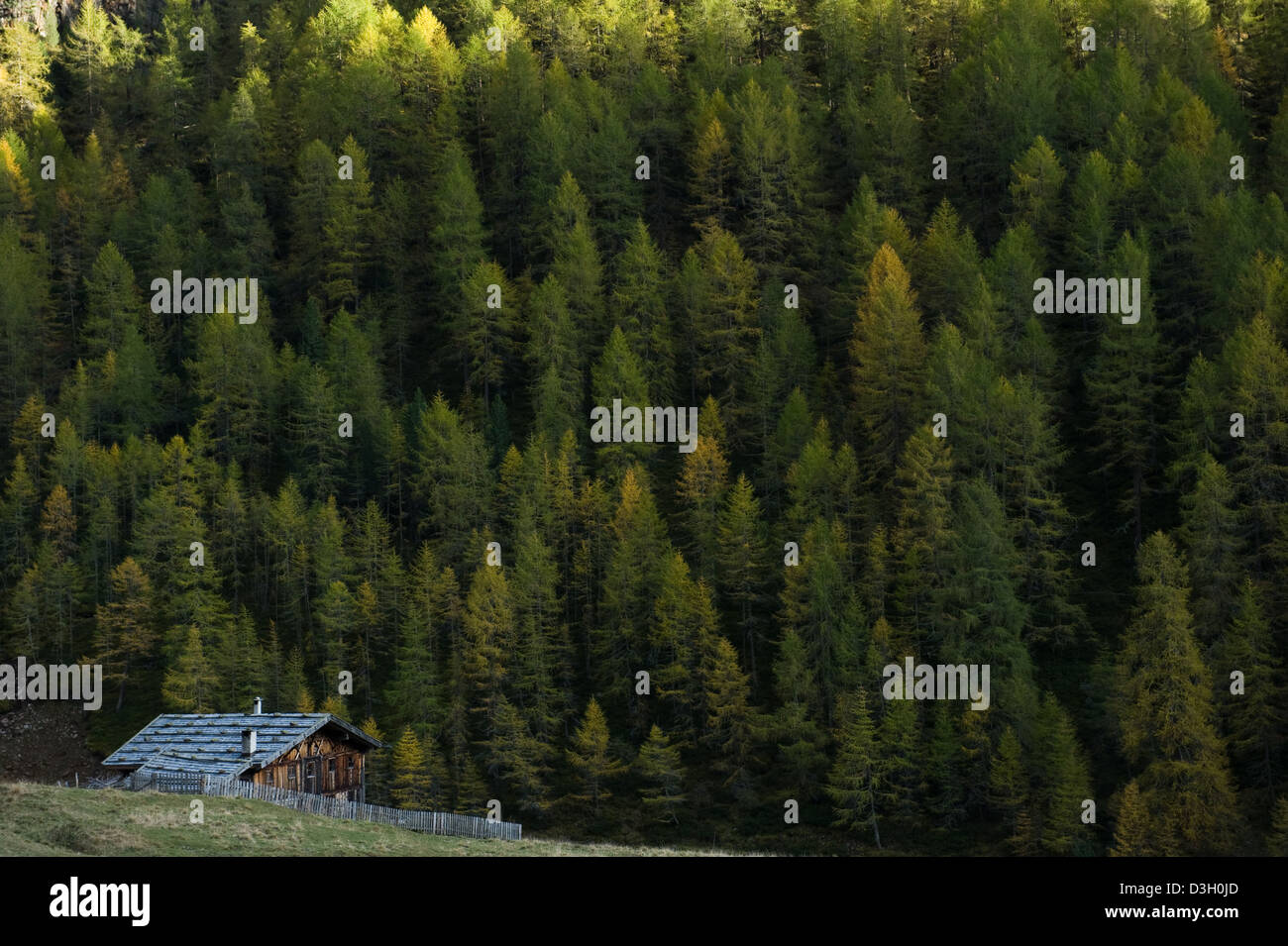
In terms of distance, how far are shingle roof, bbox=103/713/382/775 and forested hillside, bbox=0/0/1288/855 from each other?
14365 mm

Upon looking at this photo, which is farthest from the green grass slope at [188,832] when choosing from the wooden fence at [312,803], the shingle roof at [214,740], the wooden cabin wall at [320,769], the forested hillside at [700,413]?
the forested hillside at [700,413]

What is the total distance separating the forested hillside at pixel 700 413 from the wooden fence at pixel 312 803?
20141 mm

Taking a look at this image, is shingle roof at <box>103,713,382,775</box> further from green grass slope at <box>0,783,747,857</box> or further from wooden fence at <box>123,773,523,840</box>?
green grass slope at <box>0,783,747,857</box>

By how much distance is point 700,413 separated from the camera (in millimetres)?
95188

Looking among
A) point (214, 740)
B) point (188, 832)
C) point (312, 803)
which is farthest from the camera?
point (214, 740)

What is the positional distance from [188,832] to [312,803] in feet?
39.8

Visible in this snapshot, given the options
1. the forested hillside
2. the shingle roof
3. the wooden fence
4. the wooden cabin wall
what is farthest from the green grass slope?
the forested hillside

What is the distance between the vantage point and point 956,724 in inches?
2790

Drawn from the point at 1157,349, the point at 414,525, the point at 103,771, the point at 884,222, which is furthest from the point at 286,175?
the point at 1157,349

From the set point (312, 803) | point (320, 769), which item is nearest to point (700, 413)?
point (320, 769)

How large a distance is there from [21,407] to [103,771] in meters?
42.8

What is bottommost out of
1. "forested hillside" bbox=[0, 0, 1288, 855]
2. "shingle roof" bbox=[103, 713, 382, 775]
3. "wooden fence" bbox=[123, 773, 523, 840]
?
"wooden fence" bbox=[123, 773, 523, 840]

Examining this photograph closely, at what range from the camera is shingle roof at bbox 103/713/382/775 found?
55.4m

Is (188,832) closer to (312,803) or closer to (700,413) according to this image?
(312,803)
